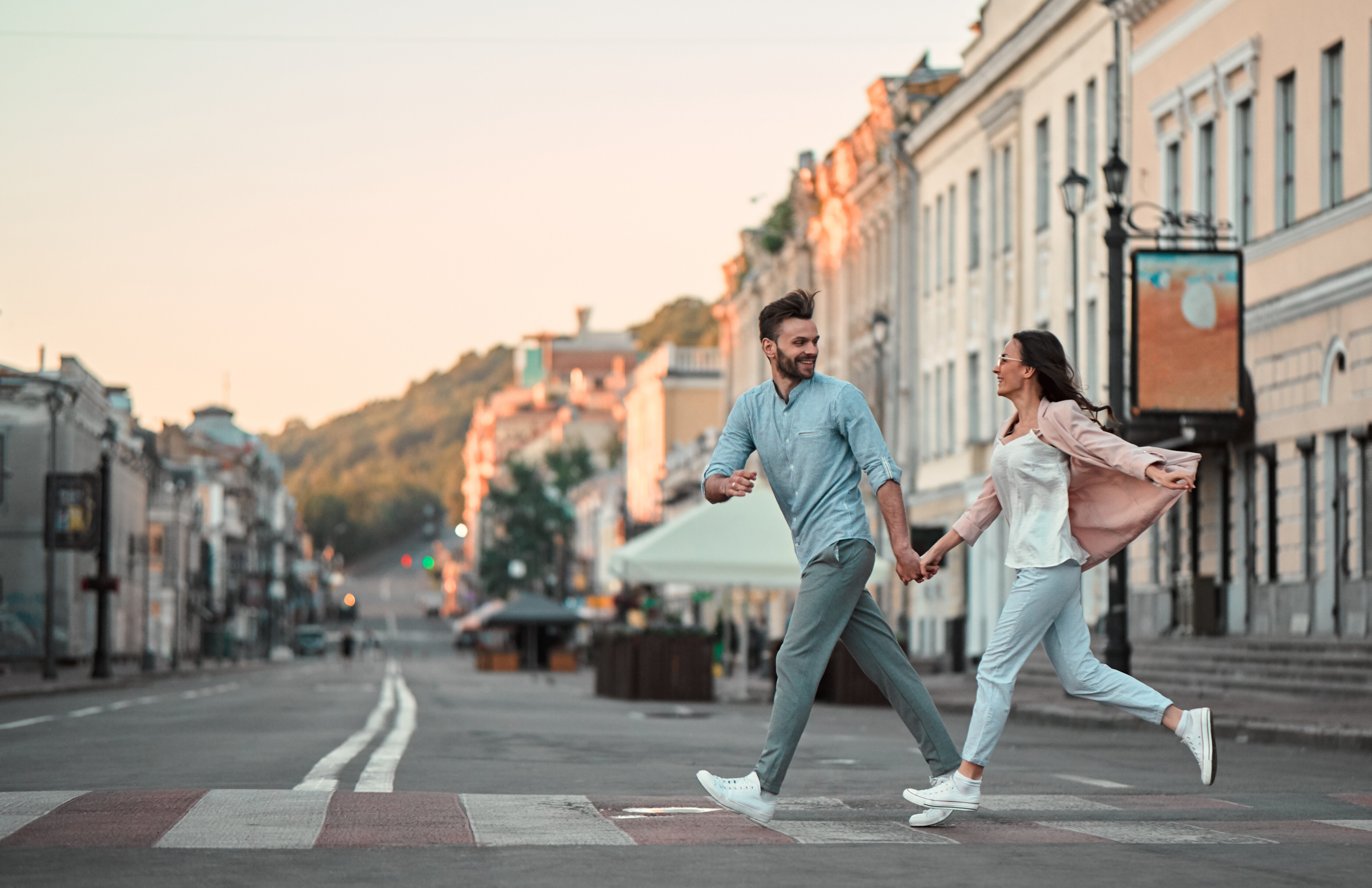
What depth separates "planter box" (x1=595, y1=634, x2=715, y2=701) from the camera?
2858cm

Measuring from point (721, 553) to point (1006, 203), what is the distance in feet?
56.4

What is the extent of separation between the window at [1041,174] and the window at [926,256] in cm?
817

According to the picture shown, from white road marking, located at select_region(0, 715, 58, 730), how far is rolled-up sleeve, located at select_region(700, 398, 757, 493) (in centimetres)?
1173

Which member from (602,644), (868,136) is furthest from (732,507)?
(868,136)

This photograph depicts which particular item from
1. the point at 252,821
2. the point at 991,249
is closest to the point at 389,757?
the point at 252,821

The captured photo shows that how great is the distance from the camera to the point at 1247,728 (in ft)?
55.9

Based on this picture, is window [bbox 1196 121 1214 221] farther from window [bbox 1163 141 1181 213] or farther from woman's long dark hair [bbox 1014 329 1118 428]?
woman's long dark hair [bbox 1014 329 1118 428]

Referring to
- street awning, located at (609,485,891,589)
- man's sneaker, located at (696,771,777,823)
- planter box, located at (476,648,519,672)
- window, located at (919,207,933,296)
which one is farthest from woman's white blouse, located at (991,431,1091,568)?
planter box, located at (476,648,519,672)

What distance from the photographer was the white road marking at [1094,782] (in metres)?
10.8

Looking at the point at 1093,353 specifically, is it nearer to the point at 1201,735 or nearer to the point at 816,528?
the point at 1201,735

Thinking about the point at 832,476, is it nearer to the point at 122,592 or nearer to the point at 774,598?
the point at 774,598

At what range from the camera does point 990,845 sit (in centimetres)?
754

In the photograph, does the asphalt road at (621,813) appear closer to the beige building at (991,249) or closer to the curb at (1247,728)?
the curb at (1247,728)

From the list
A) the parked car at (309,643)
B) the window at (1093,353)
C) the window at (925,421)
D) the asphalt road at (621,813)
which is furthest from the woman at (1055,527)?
the parked car at (309,643)
